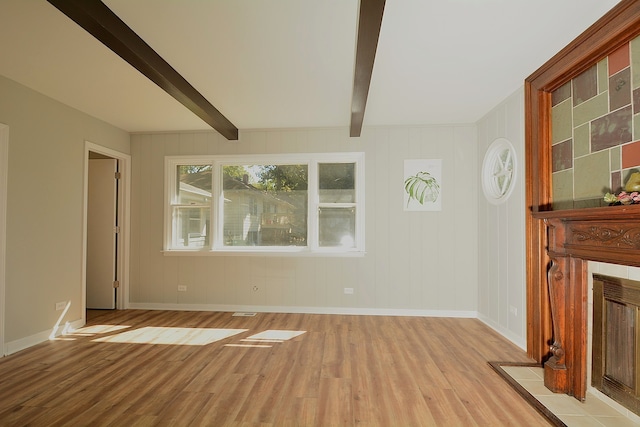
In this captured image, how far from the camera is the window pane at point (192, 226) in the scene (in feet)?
15.3

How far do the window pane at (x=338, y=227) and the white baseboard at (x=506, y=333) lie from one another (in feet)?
6.41

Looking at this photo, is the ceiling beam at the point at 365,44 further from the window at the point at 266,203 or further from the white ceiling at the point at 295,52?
the window at the point at 266,203

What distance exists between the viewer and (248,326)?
381 centimetres

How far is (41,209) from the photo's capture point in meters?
3.30

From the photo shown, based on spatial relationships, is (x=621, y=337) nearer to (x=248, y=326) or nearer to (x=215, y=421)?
(x=215, y=421)

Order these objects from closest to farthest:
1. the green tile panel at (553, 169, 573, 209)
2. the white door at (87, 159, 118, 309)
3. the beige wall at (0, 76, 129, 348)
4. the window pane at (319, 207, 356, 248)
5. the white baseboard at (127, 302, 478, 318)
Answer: the green tile panel at (553, 169, 573, 209) < the beige wall at (0, 76, 129, 348) < the white baseboard at (127, 302, 478, 318) < the window pane at (319, 207, 356, 248) < the white door at (87, 159, 118, 309)

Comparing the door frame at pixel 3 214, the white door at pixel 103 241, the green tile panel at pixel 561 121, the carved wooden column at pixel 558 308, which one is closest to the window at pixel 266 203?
the white door at pixel 103 241

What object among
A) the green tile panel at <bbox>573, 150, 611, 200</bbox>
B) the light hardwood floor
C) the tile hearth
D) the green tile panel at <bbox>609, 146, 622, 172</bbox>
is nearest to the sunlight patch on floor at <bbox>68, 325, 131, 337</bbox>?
the light hardwood floor

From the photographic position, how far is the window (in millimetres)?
4461

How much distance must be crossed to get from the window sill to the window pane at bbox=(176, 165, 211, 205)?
76cm

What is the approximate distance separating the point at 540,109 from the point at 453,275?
231 centimetres

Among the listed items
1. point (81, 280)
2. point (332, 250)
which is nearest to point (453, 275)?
point (332, 250)

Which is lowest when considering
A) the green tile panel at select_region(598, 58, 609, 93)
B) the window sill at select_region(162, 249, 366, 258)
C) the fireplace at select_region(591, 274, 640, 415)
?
the fireplace at select_region(591, 274, 640, 415)

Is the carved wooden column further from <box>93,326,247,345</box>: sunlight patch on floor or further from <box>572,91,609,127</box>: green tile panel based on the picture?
<box>93,326,247,345</box>: sunlight patch on floor
